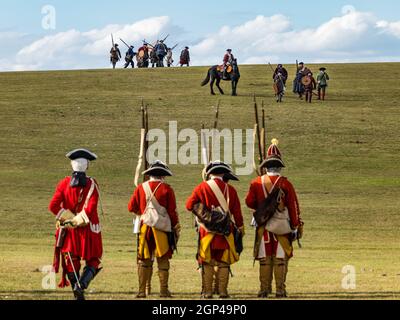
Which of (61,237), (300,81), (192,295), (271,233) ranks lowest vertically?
(192,295)

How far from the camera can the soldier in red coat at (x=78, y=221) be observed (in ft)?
40.9

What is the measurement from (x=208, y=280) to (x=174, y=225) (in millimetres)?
776

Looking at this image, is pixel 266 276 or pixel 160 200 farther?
pixel 266 276

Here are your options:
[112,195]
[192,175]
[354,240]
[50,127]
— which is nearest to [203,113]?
[50,127]

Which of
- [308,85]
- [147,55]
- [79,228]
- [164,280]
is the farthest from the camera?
[147,55]

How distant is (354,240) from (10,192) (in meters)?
9.39

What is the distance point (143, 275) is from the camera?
1317cm

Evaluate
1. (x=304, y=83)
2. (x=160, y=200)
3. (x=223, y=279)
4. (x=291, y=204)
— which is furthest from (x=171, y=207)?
(x=304, y=83)

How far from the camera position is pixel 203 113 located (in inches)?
1483

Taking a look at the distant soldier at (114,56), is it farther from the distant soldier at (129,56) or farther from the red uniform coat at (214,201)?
the red uniform coat at (214,201)

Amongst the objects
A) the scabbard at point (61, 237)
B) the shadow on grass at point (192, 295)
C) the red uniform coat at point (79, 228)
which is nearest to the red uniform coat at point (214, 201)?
the shadow on grass at point (192, 295)

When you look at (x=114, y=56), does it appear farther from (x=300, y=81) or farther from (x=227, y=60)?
(x=300, y=81)
